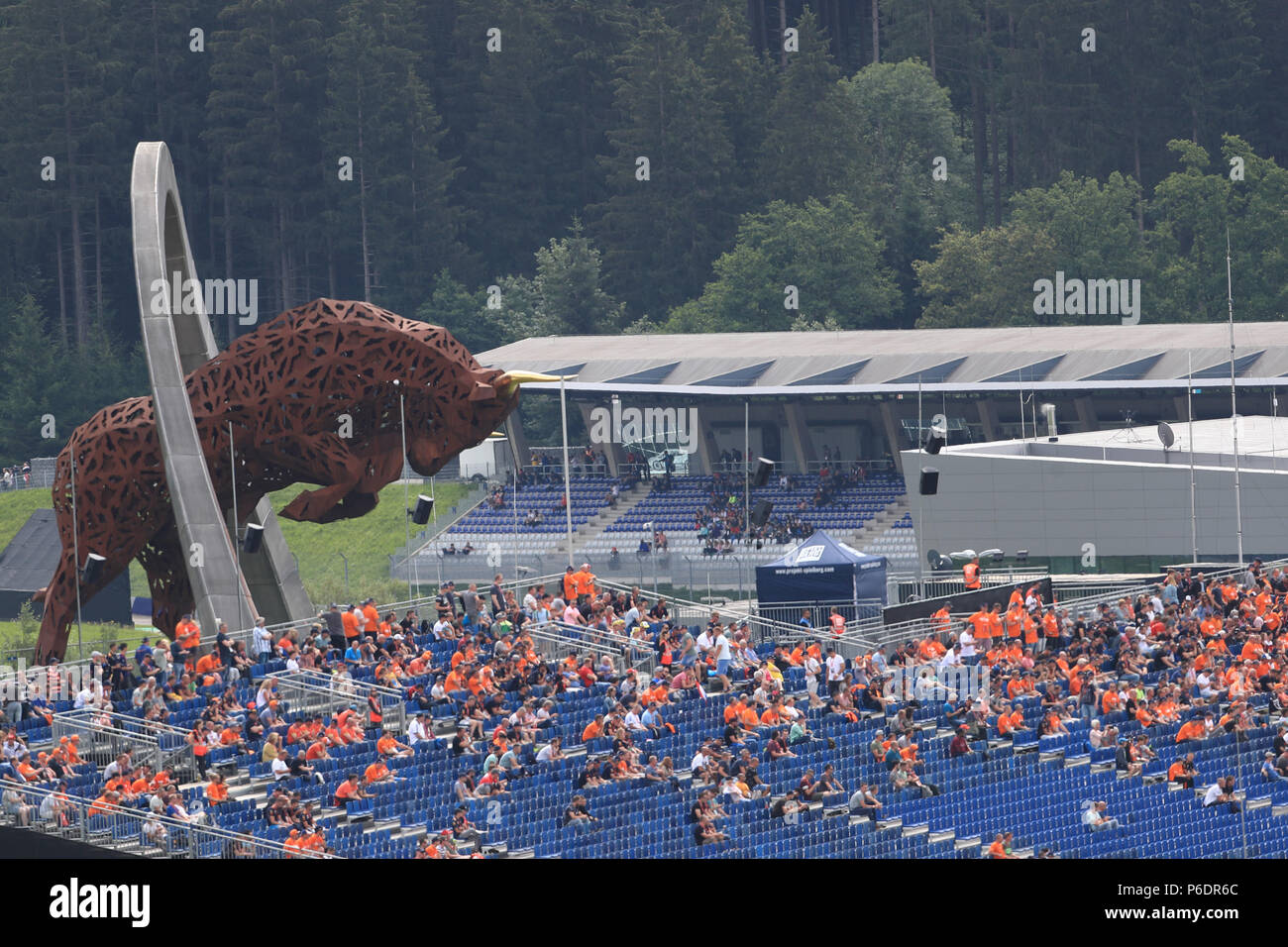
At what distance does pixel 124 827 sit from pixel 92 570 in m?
9.97

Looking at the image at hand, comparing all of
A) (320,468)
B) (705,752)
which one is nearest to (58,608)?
(320,468)

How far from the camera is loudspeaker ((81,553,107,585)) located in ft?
111

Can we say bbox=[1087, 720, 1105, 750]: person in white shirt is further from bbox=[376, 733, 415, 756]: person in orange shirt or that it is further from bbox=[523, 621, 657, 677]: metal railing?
bbox=[376, 733, 415, 756]: person in orange shirt

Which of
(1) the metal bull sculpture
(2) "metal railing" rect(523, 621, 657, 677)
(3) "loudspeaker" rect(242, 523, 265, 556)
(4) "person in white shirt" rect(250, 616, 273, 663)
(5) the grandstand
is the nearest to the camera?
(5) the grandstand

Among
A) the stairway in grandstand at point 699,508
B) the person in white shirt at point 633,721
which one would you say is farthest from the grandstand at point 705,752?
the stairway in grandstand at point 699,508

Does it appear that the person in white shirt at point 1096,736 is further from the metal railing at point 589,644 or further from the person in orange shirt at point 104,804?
the person in orange shirt at point 104,804

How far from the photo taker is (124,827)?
2495 cm

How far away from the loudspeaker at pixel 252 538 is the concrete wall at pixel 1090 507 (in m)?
17.6

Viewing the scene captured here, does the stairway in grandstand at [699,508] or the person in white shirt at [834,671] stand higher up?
the stairway in grandstand at [699,508]

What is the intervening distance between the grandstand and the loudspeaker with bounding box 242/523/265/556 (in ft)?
11.5

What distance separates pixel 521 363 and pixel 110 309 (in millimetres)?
35067

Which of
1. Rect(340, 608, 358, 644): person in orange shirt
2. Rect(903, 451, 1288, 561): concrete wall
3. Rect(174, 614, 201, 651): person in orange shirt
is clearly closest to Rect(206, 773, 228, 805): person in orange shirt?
Rect(174, 614, 201, 651): person in orange shirt

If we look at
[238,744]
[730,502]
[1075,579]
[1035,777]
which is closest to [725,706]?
[1035,777]

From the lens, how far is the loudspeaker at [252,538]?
1409 inches
